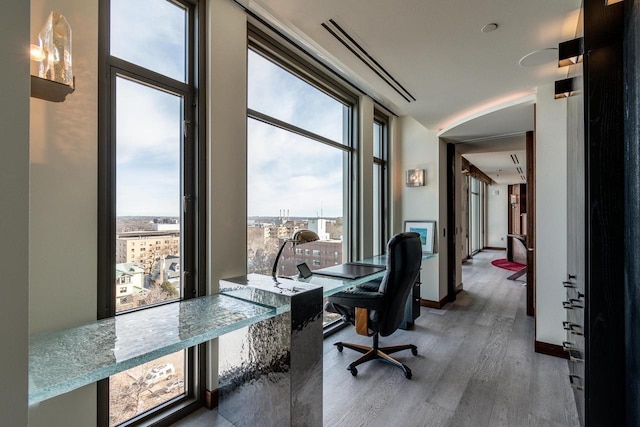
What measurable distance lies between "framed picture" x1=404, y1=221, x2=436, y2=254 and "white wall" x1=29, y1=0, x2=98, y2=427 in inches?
146

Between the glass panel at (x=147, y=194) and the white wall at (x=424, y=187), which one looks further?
the white wall at (x=424, y=187)

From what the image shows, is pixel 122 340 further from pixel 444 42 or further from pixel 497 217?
pixel 497 217

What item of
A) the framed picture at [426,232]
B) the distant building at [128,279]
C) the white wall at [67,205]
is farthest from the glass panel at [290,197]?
the framed picture at [426,232]

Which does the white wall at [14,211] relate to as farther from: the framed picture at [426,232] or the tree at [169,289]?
the framed picture at [426,232]

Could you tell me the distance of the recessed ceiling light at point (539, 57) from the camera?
224 cm

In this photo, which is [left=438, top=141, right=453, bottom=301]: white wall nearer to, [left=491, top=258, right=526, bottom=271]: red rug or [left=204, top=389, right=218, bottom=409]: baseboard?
[left=204, top=389, right=218, bottom=409]: baseboard

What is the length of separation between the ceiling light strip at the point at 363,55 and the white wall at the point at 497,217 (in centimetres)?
975

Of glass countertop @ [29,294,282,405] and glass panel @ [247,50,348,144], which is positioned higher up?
glass panel @ [247,50,348,144]

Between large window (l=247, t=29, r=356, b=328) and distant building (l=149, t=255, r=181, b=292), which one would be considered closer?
distant building (l=149, t=255, r=181, b=292)

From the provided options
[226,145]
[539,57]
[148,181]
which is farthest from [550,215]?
[148,181]

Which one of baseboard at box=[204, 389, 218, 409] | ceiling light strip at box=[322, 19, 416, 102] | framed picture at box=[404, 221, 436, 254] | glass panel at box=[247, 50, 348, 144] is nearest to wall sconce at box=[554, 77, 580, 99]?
ceiling light strip at box=[322, 19, 416, 102]

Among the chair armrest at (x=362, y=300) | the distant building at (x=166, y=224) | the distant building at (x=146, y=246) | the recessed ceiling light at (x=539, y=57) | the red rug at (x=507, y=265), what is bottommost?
the red rug at (x=507, y=265)

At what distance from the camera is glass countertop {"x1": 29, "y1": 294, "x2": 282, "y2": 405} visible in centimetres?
96

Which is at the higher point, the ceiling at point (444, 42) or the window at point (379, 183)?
the ceiling at point (444, 42)
